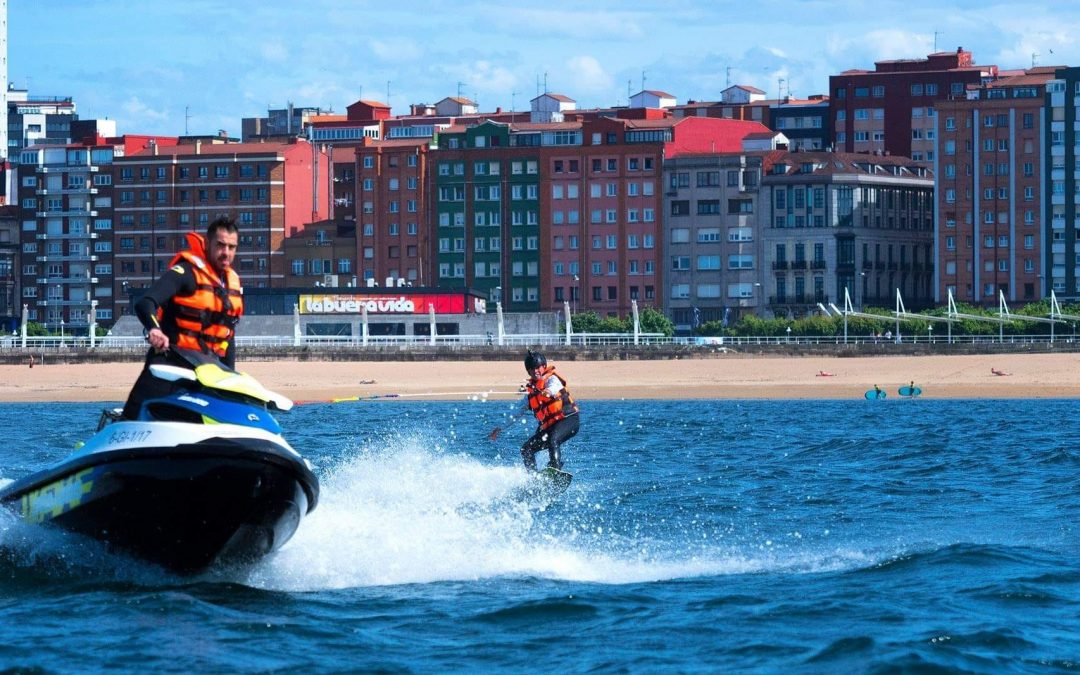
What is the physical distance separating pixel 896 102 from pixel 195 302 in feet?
426

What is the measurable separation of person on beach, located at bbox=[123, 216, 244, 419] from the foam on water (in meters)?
1.94

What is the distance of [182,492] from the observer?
1321 centimetres

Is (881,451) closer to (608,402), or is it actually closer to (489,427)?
(489,427)

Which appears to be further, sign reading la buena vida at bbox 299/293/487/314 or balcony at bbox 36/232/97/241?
balcony at bbox 36/232/97/241

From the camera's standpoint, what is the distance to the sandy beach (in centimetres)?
6144

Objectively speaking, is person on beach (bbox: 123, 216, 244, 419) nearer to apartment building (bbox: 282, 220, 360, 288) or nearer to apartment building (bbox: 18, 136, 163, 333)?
apartment building (bbox: 282, 220, 360, 288)

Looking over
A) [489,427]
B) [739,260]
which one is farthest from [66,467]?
[739,260]

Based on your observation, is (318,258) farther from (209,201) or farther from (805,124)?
(805,124)

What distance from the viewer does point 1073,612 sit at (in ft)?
46.6

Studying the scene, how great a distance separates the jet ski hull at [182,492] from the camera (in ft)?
42.9

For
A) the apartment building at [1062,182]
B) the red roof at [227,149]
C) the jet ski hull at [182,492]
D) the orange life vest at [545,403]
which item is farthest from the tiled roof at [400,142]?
the jet ski hull at [182,492]

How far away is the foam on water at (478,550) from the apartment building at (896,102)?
119 metres

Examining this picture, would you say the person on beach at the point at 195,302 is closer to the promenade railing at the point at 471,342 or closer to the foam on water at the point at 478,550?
the foam on water at the point at 478,550

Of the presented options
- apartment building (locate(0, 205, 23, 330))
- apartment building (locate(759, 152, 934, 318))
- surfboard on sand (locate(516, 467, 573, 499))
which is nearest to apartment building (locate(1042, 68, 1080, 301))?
apartment building (locate(759, 152, 934, 318))
